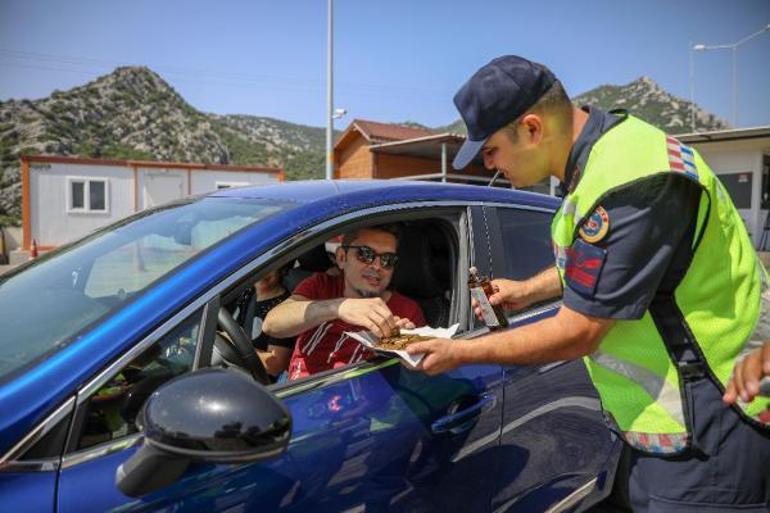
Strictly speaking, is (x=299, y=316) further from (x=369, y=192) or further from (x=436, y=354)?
(x=436, y=354)

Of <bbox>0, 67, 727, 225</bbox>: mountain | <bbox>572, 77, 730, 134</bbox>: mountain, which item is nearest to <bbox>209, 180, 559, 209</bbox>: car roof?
<bbox>0, 67, 727, 225</bbox>: mountain

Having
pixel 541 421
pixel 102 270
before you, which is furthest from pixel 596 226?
pixel 102 270

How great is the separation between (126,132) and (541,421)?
283ft

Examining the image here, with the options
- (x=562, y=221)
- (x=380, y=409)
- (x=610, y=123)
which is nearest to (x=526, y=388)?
(x=380, y=409)

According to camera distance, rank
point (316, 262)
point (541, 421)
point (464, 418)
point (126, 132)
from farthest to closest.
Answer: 1. point (126, 132)
2. point (316, 262)
3. point (541, 421)
4. point (464, 418)

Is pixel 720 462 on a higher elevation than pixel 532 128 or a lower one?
lower

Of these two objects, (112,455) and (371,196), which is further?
(371,196)

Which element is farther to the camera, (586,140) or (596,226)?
(586,140)

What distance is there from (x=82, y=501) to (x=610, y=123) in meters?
1.48

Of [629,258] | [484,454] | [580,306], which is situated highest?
[629,258]

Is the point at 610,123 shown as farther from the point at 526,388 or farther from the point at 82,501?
the point at 82,501

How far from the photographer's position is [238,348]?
72.6 inches

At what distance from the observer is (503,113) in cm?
149

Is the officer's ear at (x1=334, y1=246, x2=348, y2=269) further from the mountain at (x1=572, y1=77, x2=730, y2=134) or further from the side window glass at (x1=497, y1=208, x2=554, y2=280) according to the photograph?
the mountain at (x1=572, y1=77, x2=730, y2=134)
